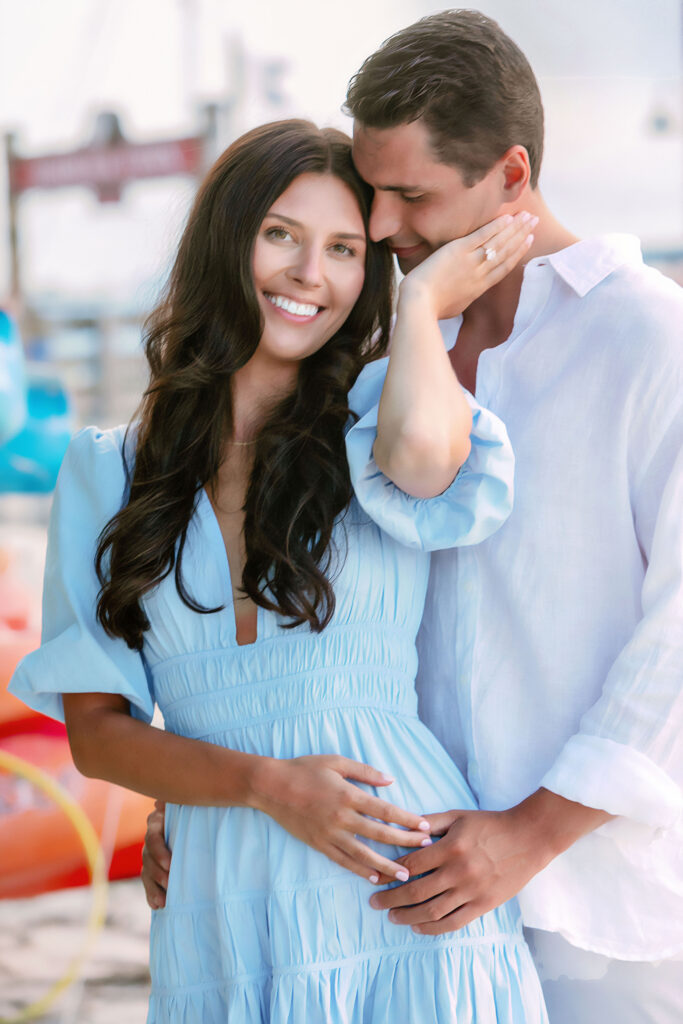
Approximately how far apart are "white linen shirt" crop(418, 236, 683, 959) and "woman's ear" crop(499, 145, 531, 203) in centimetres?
14

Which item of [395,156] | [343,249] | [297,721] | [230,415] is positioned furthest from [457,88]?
[297,721]

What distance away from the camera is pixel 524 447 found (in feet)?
4.99

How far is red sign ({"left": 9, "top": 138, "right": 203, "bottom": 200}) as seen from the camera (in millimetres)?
3518

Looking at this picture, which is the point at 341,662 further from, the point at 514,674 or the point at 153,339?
the point at 153,339

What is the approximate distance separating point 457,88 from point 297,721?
0.97 meters

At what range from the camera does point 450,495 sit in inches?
57.9

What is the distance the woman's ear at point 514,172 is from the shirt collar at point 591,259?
5.2 inches

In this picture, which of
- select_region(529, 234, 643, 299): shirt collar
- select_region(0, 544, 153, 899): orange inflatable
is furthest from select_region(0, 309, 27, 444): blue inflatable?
select_region(529, 234, 643, 299): shirt collar

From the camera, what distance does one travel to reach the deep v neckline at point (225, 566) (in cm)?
151

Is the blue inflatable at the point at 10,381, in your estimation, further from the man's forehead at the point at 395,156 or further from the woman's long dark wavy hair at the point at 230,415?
the man's forehead at the point at 395,156

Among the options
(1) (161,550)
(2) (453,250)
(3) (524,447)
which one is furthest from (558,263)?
(1) (161,550)

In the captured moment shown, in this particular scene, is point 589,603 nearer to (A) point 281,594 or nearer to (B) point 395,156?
(A) point 281,594

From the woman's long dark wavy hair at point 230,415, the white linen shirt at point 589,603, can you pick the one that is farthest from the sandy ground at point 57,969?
the white linen shirt at point 589,603

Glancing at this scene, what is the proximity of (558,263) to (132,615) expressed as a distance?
83cm
